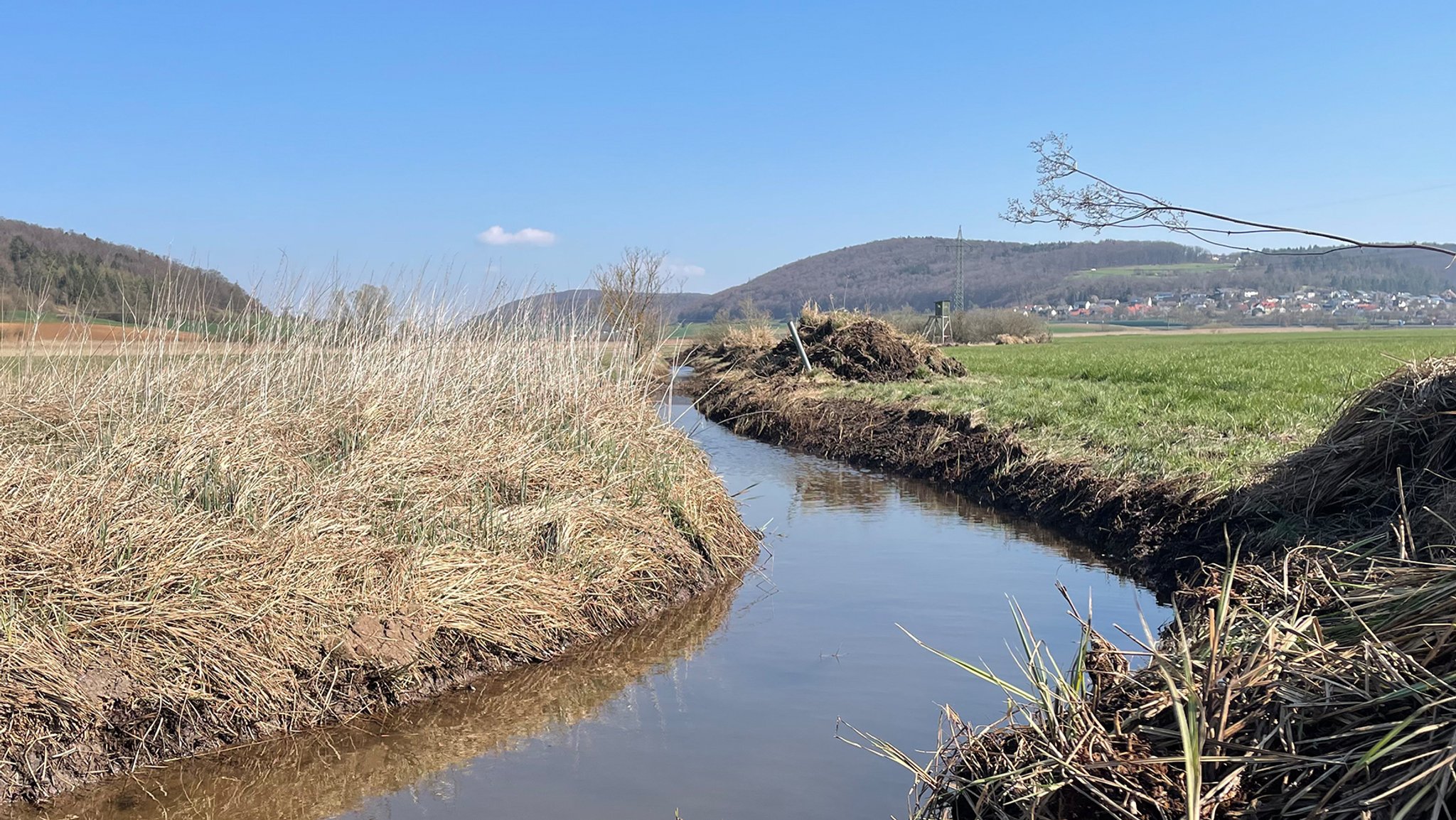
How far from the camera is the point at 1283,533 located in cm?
677

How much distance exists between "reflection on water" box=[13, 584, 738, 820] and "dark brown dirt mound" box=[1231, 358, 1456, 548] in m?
3.98

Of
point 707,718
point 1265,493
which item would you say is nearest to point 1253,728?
point 707,718

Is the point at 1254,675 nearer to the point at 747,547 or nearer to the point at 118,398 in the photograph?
the point at 747,547

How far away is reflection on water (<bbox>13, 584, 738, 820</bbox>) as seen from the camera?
14.2 ft

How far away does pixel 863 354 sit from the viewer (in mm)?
20078

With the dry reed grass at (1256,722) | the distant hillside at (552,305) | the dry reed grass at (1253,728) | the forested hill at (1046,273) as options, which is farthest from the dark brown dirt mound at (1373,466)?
the forested hill at (1046,273)

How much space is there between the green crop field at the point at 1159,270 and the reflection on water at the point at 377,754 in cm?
13824

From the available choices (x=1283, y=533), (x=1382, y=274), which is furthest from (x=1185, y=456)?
(x=1382, y=274)

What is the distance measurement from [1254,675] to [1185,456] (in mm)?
6457

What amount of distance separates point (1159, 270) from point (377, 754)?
147m

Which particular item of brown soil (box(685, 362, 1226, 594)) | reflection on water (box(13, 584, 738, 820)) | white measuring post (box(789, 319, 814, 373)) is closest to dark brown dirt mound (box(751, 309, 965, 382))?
white measuring post (box(789, 319, 814, 373))

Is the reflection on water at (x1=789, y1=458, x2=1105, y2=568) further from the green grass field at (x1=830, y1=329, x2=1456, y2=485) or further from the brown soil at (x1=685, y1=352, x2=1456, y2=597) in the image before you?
the green grass field at (x1=830, y1=329, x2=1456, y2=485)

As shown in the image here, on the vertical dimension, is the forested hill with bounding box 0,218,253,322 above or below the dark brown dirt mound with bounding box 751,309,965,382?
above

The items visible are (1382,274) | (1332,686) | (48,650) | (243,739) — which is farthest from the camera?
(1382,274)
